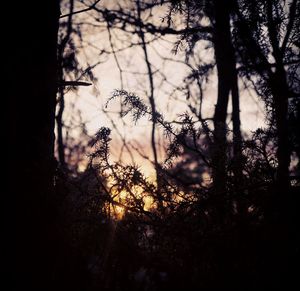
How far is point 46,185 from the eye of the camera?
2273 mm

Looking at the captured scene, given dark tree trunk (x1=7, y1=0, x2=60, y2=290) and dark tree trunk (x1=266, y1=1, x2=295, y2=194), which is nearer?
dark tree trunk (x1=7, y1=0, x2=60, y2=290)

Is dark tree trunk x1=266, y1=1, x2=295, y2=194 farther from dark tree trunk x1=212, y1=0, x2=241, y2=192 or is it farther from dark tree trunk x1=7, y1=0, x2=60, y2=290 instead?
dark tree trunk x1=7, y1=0, x2=60, y2=290

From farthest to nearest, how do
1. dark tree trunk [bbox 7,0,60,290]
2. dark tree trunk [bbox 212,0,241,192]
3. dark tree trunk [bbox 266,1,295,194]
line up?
dark tree trunk [bbox 212,0,241,192]
dark tree trunk [bbox 266,1,295,194]
dark tree trunk [bbox 7,0,60,290]

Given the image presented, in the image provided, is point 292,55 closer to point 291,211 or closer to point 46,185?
point 291,211

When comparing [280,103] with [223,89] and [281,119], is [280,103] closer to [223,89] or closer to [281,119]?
[281,119]

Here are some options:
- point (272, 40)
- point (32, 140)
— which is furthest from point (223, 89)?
point (32, 140)

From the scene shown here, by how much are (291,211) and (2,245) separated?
1.87m

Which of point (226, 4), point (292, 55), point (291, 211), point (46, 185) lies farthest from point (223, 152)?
point (46, 185)

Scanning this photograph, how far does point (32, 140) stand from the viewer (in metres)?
2.49

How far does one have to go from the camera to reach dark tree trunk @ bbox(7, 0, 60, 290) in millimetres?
2131

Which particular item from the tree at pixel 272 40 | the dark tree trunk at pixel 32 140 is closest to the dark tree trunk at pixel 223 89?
the tree at pixel 272 40

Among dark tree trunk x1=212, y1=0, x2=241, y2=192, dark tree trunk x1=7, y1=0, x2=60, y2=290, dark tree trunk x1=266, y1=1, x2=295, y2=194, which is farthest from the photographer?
dark tree trunk x1=212, y1=0, x2=241, y2=192

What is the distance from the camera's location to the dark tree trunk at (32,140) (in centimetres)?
213

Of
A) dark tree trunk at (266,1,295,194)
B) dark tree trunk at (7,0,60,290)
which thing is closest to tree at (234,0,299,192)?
dark tree trunk at (266,1,295,194)
